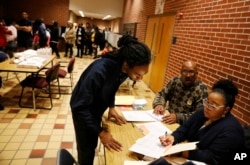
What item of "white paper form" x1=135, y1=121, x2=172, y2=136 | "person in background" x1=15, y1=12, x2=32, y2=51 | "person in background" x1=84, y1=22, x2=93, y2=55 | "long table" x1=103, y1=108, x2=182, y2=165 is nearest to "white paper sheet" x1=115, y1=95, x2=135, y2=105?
"long table" x1=103, y1=108, x2=182, y2=165

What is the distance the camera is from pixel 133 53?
1230 mm

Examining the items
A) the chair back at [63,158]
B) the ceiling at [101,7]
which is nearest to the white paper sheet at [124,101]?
the chair back at [63,158]

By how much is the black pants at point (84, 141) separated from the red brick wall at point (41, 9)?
10.7 metres

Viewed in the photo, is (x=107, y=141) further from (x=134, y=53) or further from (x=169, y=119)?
(x=169, y=119)

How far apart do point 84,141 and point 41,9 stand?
431 inches

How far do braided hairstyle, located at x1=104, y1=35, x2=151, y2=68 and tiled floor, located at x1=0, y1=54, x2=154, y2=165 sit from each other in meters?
1.23

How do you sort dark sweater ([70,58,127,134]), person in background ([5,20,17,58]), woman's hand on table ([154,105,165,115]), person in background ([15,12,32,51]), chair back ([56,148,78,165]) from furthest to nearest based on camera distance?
1. person in background ([15,12,32,51])
2. person in background ([5,20,17,58])
3. woman's hand on table ([154,105,165,115])
4. dark sweater ([70,58,127,134])
5. chair back ([56,148,78,165])

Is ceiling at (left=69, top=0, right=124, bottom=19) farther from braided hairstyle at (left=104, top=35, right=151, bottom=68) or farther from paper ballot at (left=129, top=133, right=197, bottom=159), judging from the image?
paper ballot at (left=129, top=133, right=197, bottom=159)

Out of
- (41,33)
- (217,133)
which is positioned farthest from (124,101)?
(41,33)

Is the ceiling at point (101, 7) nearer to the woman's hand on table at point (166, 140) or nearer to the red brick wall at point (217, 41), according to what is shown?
the red brick wall at point (217, 41)

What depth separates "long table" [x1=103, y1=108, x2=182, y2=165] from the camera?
1.24 metres

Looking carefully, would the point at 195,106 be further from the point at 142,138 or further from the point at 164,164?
the point at 164,164

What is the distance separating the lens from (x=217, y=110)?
136 centimetres

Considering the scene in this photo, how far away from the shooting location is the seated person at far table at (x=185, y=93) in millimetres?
2232
